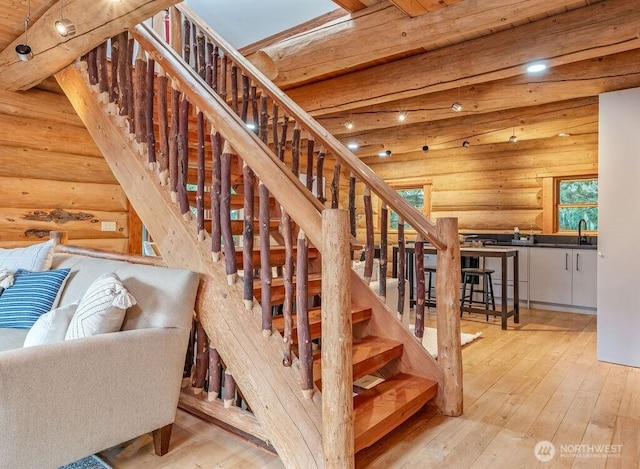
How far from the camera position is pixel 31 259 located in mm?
2932

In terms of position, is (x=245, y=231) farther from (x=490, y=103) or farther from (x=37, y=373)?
(x=490, y=103)

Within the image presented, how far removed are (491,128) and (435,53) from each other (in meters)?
2.17

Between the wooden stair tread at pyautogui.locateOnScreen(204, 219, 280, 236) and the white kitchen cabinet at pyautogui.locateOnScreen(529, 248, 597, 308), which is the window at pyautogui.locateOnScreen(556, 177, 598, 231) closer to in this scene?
the white kitchen cabinet at pyautogui.locateOnScreen(529, 248, 597, 308)

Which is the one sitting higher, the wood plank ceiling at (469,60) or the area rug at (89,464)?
the wood plank ceiling at (469,60)

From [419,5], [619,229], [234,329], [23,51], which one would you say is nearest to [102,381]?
[234,329]

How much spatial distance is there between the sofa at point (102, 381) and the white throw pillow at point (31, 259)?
0.58 m

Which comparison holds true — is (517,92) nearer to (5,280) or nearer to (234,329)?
Result: (234,329)

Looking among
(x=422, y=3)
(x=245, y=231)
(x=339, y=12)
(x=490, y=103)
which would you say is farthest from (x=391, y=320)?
(x=490, y=103)

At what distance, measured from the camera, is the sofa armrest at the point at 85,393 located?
156 cm

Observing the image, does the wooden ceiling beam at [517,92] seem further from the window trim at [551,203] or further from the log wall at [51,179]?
the log wall at [51,179]

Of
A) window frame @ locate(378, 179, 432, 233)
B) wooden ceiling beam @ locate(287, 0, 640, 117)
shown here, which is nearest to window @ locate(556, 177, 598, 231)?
window frame @ locate(378, 179, 432, 233)

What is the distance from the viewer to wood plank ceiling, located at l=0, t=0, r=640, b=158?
2811 millimetres

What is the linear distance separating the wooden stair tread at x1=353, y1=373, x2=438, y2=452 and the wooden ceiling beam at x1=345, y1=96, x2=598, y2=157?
395 centimetres

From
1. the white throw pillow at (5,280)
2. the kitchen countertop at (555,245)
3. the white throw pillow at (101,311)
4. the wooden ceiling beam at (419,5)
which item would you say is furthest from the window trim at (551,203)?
the white throw pillow at (5,280)
